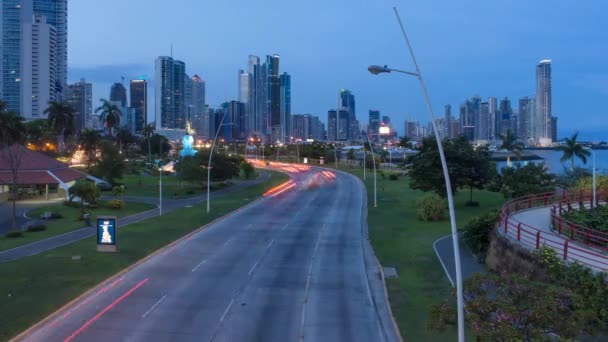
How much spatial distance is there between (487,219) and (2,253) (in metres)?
25.2

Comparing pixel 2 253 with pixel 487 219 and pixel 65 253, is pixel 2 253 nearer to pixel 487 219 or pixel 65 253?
pixel 65 253

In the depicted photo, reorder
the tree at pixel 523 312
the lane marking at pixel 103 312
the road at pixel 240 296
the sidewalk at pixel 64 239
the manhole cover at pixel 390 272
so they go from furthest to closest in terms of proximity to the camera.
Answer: the sidewalk at pixel 64 239 → the manhole cover at pixel 390 272 → the road at pixel 240 296 → the lane marking at pixel 103 312 → the tree at pixel 523 312

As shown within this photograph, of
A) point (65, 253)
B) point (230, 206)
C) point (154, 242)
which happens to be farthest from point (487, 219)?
point (230, 206)

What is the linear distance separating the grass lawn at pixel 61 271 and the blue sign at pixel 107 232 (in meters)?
0.72

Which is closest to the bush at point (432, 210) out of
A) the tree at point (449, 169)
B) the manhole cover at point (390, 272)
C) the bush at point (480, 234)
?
the tree at point (449, 169)

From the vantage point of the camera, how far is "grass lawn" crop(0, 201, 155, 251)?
32084 mm

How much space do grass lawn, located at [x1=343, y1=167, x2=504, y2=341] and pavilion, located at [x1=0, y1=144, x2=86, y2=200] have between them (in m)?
33.1

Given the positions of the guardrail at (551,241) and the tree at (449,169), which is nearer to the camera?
the guardrail at (551,241)

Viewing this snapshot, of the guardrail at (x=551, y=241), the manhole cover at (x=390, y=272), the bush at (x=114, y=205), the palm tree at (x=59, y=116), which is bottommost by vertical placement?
the manhole cover at (x=390, y=272)

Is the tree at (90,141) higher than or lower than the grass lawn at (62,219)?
higher

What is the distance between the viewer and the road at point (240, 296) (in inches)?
650

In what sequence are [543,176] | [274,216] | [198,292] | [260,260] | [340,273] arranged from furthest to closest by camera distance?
1. [543,176]
2. [274,216]
3. [260,260]
4. [340,273]
5. [198,292]

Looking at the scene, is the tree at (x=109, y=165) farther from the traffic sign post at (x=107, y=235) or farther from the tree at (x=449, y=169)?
the traffic sign post at (x=107, y=235)

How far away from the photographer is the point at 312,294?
21.0 m
